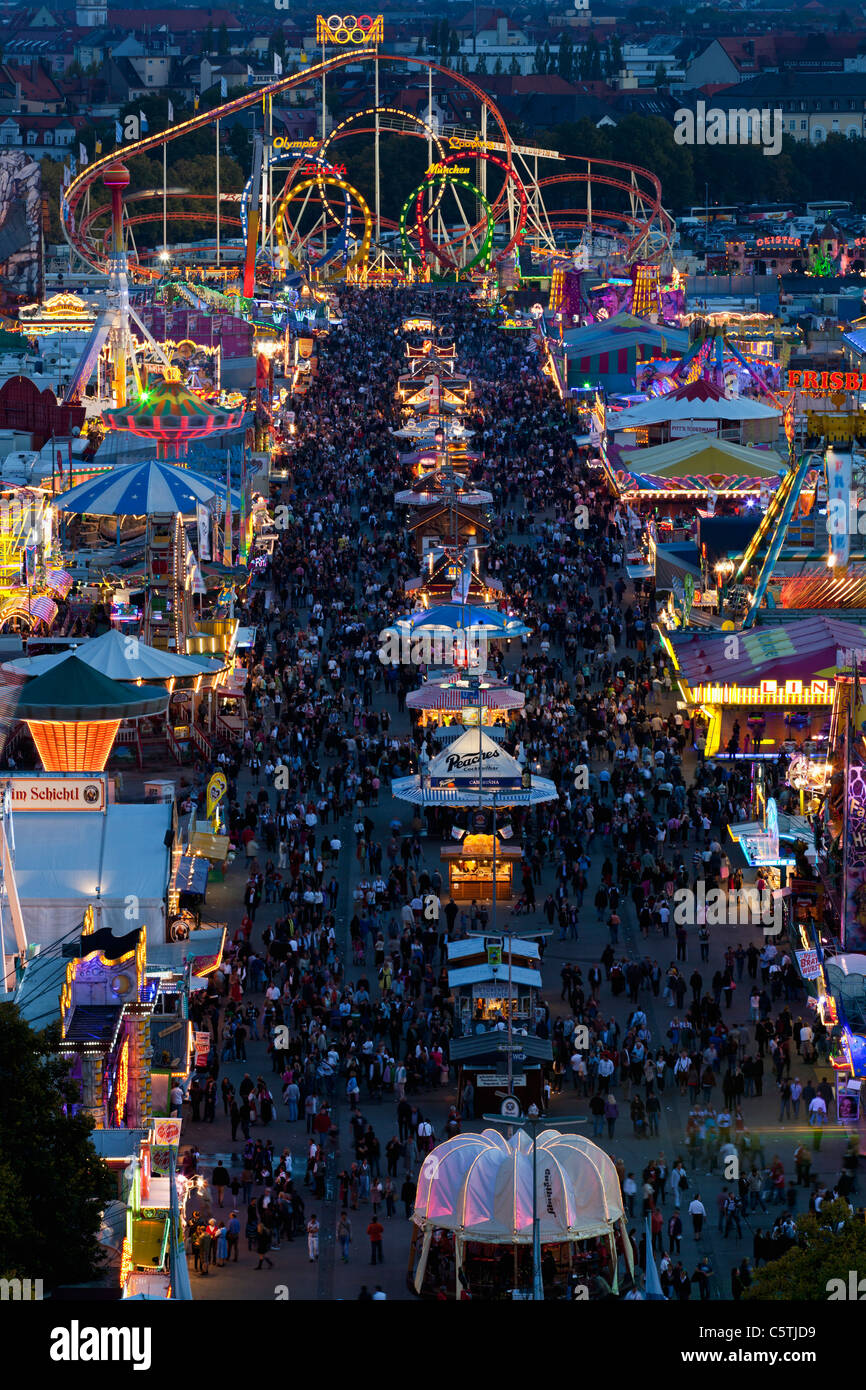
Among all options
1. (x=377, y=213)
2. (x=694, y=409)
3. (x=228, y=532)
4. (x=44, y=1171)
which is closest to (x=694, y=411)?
(x=694, y=409)

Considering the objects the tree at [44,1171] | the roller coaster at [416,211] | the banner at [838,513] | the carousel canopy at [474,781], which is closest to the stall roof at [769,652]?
the banner at [838,513]

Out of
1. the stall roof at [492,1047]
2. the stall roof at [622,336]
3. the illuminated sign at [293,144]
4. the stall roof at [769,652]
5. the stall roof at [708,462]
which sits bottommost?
the stall roof at [492,1047]

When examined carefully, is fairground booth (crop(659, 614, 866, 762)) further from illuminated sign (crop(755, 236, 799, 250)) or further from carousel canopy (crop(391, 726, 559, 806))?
illuminated sign (crop(755, 236, 799, 250))

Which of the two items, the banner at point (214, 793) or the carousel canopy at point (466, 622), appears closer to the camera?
the banner at point (214, 793)

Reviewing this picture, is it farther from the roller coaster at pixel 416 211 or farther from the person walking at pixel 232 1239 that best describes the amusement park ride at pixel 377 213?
the person walking at pixel 232 1239

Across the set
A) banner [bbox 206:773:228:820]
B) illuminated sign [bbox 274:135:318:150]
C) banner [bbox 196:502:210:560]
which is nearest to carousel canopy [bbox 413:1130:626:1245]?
banner [bbox 206:773:228:820]

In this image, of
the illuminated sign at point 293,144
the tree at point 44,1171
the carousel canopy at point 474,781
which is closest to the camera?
the tree at point 44,1171
